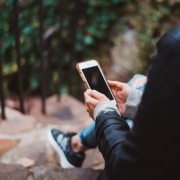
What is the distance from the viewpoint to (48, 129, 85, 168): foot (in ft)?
4.82

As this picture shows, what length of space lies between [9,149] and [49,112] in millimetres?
673

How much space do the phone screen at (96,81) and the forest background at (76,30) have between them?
1053 millimetres

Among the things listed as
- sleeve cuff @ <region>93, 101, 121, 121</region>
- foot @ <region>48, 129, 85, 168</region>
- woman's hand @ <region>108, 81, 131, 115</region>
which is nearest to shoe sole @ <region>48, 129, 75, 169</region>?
foot @ <region>48, 129, 85, 168</region>

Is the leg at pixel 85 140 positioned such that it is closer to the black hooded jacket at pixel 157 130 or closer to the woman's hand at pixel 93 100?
the woman's hand at pixel 93 100

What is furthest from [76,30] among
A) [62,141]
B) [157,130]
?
[157,130]

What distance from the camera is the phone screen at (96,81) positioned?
111cm

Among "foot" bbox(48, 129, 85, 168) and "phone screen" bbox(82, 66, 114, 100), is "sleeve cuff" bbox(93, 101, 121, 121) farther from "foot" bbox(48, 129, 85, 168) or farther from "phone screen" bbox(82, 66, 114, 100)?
"foot" bbox(48, 129, 85, 168)

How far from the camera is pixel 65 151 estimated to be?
151 cm

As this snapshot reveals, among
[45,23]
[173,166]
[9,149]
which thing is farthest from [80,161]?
[45,23]

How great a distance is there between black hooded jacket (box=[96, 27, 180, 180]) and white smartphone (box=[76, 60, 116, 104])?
374 millimetres

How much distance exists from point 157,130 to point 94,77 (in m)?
0.49

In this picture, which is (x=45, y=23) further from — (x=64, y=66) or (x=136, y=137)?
(x=136, y=137)

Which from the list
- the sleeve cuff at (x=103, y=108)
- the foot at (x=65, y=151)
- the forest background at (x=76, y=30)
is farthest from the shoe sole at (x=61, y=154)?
the forest background at (x=76, y=30)

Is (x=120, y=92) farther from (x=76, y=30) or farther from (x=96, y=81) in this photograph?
(x=76, y=30)
